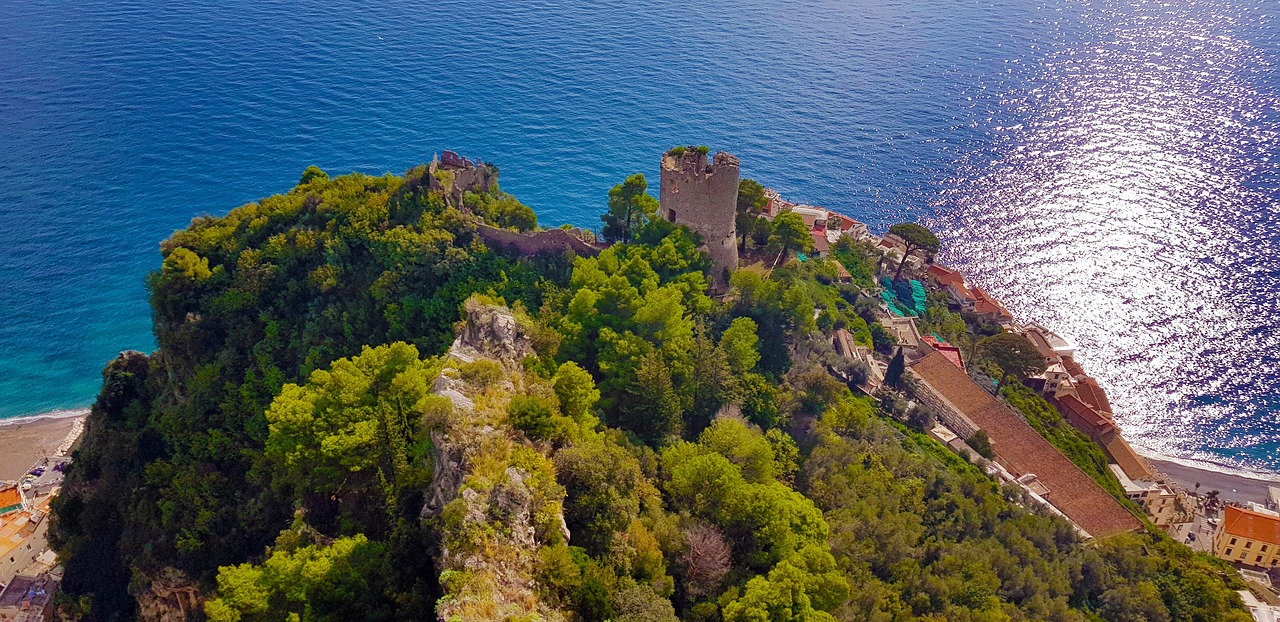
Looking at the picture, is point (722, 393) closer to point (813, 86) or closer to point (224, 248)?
point (224, 248)

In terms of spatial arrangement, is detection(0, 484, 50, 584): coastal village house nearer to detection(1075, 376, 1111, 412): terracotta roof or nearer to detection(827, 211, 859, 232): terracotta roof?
detection(827, 211, 859, 232): terracotta roof

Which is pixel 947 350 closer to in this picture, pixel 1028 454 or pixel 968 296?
pixel 1028 454

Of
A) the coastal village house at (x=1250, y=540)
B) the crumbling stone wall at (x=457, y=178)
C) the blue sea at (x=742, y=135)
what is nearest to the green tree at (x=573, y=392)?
the crumbling stone wall at (x=457, y=178)

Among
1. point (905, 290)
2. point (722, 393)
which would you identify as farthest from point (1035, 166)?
point (722, 393)

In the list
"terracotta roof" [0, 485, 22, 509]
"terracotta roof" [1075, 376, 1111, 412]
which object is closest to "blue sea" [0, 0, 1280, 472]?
"terracotta roof" [1075, 376, 1111, 412]

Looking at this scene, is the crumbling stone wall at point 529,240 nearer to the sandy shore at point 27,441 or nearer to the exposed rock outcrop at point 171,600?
the exposed rock outcrop at point 171,600

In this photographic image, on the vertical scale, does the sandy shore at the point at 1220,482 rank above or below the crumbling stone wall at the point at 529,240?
below
